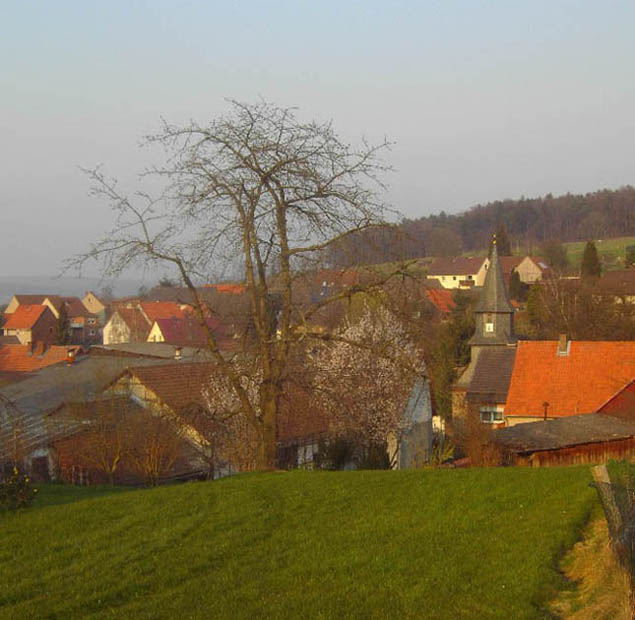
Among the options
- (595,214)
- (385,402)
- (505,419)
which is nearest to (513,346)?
(505,419)

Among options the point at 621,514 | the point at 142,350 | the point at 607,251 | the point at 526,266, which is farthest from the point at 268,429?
the point at 607,251

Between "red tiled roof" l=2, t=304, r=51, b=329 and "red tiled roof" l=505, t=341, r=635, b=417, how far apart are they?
67140 millimetres

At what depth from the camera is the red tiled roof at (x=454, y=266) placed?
4023 inches

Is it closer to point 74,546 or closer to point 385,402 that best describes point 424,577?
point 74,546

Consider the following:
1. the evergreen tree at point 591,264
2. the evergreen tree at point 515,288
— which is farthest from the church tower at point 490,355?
the evergreen tree at point 515,288

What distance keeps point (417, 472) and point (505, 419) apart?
19784 mm

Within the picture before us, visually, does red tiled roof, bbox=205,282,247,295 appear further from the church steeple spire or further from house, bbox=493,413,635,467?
the church steeple spire

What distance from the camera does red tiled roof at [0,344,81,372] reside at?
1932 inches

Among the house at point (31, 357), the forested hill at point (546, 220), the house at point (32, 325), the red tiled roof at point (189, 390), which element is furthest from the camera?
the forested hill at point (546, 220)

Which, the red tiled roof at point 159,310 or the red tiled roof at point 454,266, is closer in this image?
the red tiled roof at point 159,310

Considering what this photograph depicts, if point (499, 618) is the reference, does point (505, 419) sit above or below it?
below

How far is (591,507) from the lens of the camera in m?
9.10

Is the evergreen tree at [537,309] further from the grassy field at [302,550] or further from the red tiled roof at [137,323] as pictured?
the grassy field at [302,550]

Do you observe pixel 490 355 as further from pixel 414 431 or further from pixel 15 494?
pixel 15 494
